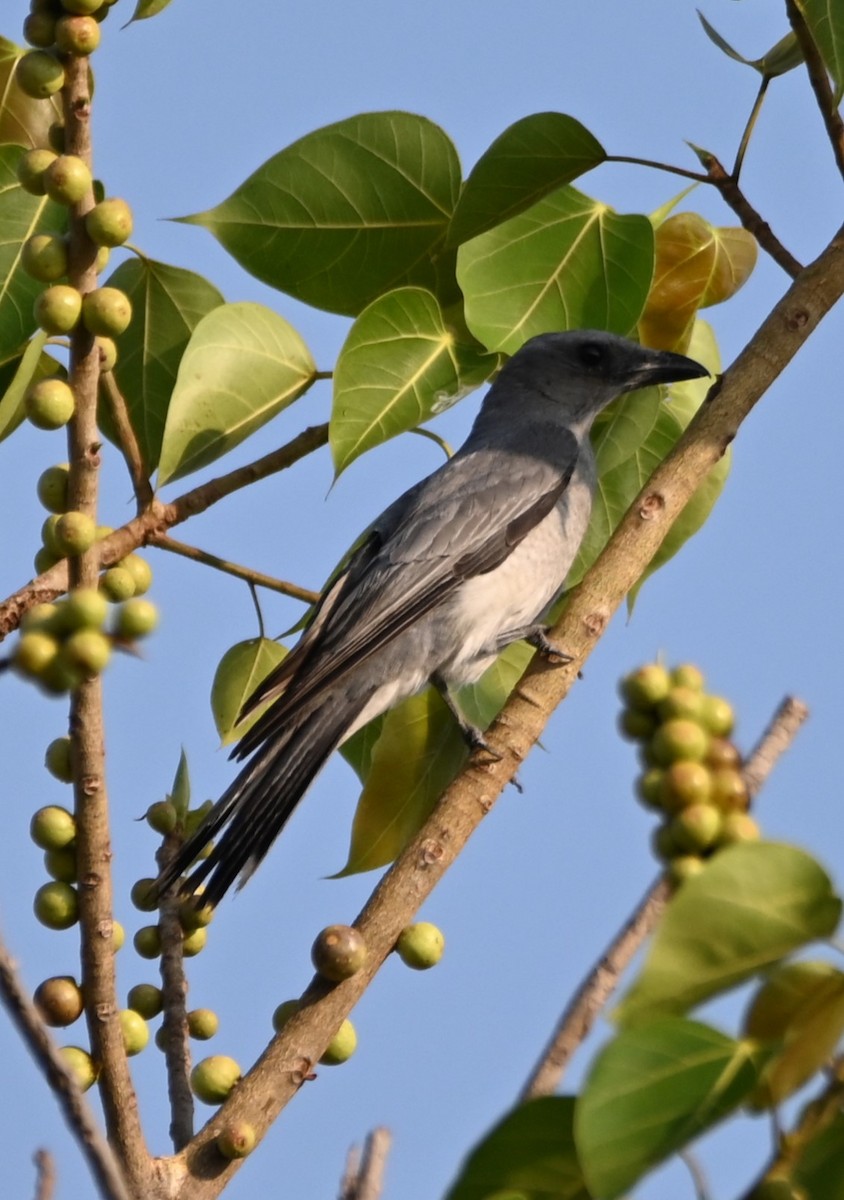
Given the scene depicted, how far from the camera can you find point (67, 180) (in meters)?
2.44

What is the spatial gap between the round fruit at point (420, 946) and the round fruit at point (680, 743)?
1.06 meters

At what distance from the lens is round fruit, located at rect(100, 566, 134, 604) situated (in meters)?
2.57

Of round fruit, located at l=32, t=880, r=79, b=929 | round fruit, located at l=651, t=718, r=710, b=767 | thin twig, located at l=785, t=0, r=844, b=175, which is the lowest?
round fruit, located at l=32, t=880, r=79, b=929

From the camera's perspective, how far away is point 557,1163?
166 centimetres

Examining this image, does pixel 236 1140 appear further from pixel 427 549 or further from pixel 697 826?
pixel 427 549

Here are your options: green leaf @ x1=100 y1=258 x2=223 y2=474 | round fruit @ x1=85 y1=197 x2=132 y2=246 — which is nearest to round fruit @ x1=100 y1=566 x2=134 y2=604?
round fruit @ x1=85 y1=197 x2=132 y2=246

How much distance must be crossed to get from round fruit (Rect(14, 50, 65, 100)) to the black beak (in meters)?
1.99

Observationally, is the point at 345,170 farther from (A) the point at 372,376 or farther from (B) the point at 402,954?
(B) the point at 402,954

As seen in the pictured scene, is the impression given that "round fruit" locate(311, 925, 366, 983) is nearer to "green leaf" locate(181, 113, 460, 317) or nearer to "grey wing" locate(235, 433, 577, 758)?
"grey wing" locate(235, 433, 577, 758)

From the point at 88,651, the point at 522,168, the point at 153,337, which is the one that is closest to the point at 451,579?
the point at 153,337

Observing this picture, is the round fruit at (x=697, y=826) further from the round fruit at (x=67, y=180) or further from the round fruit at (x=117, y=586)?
the round fruit at (x=67, y=180)

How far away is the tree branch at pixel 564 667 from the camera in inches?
99.0

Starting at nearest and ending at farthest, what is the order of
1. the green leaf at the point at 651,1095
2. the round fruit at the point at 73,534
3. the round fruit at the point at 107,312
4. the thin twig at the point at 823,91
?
the green leaf at the point at 651,1095
the round fruit at the point at 73,534
the round fruit at the point at 107,312
the thin twig at the point at 823,91

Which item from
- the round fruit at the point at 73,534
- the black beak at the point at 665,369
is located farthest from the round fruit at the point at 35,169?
the black beak at the point at 665,369
